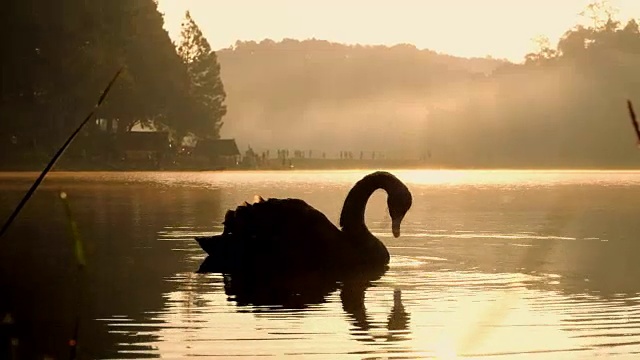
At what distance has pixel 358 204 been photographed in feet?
54.5

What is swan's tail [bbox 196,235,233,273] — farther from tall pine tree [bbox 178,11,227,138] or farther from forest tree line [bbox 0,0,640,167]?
tall pine tree [bbox 178,11,227,138]

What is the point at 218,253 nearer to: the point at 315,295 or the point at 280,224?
the point at 280,224

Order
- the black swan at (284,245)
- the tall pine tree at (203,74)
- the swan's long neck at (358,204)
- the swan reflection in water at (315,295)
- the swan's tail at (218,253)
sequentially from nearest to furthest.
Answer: the swan reflection in water at (315,295) < the black swan at (284,245) < the swan's tail at (218,253) < the swan's long neck at (358,204) < the tall pine tree at (203,74)

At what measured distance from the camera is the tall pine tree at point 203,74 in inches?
4702

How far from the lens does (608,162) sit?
140500 millimetres

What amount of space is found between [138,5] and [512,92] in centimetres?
8334

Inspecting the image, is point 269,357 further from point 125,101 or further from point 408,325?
point 125,101

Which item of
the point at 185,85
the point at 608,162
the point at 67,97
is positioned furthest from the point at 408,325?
the point at 608,162

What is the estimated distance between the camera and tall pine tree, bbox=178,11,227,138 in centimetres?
11944

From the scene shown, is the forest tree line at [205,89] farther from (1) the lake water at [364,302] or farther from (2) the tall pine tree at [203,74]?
(1) the lake water at [364,302]

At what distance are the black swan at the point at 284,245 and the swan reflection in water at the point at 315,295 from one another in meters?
0.17

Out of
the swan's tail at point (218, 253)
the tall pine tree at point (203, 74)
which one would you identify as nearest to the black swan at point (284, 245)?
the swan's tail at point (218, 253)

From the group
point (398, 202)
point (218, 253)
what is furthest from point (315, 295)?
point (398, 202)

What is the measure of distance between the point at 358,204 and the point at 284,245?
64.1 inches
